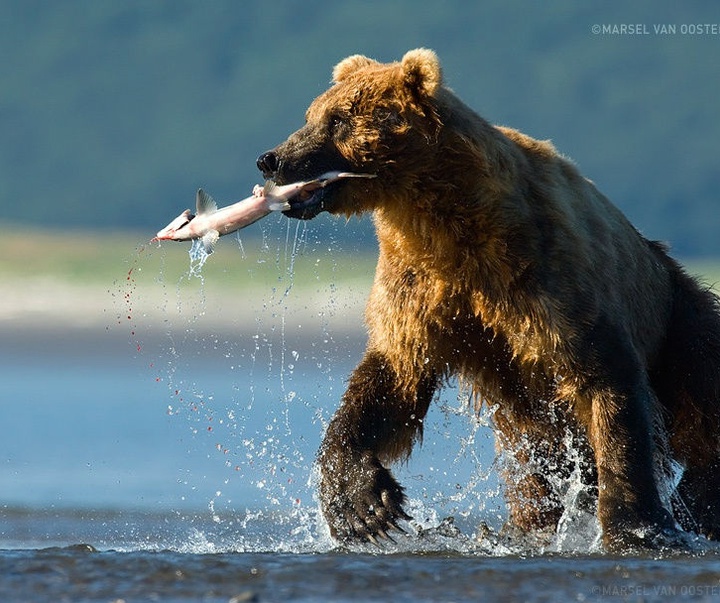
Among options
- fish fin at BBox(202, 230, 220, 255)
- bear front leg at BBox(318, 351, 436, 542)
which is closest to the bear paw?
bear front leg at BBox(318, 351, 436, 542)

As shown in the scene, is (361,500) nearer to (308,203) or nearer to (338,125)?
(308,203)

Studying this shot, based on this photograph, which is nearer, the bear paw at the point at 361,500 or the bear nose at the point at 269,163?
the bear nose at the point at 269,163

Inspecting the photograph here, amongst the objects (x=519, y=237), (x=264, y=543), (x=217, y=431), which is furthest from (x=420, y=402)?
(x=217, y=431)

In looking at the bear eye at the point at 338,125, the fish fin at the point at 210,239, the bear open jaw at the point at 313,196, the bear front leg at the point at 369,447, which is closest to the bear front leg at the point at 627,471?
the bear front leg at the point at 369,447

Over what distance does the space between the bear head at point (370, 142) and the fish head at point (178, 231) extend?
0.58m

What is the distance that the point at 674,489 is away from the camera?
281 inches

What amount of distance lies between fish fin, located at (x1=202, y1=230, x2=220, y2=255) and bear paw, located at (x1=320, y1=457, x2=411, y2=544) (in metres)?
1.08

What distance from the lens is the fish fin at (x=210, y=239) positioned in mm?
6406

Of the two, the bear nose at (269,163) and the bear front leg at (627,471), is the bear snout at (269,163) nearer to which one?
the bear nose at (269,163)

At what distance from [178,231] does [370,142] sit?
100 cm

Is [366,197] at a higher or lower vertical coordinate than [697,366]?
higher

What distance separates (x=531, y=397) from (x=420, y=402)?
50 centimetres

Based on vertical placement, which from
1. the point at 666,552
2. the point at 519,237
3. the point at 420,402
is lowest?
the point at 666,552

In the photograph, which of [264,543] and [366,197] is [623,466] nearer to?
[366,197]
